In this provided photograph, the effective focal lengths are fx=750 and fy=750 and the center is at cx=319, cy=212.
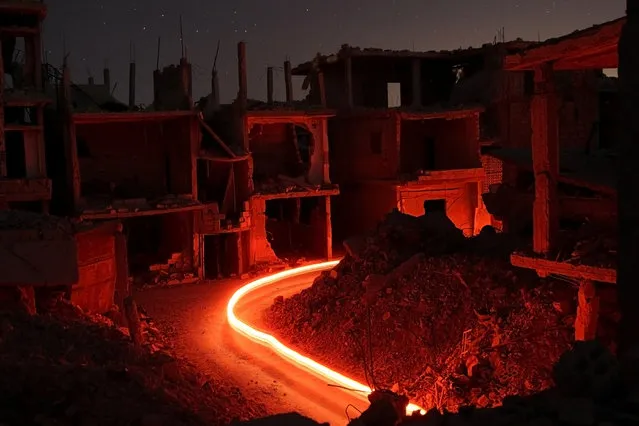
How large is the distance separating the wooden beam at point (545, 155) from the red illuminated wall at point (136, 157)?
49.3 feet

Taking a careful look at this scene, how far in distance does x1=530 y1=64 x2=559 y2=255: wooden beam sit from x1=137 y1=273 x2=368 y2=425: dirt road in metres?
4.38

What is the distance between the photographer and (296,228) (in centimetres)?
3028

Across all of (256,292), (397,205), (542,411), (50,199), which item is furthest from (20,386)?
(397,205)

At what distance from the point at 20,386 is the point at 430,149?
85.0 ft

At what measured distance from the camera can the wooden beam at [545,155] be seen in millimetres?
12695

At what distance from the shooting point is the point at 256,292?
22547 millimetres

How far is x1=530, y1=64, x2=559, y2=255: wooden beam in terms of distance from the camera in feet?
41.7

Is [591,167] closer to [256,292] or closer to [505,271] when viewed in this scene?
[505,271]

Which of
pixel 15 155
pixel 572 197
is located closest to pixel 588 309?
pixel 572 197

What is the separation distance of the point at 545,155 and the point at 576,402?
813 centimetres

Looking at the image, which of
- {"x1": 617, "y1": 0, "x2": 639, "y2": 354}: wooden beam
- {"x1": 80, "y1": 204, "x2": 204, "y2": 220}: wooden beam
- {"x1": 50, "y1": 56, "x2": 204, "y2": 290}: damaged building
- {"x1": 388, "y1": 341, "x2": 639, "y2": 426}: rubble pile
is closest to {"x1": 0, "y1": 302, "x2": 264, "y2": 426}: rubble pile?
{"x1": 388, "y1": 341, "x2": 639, "y2": 426}: rubble pile

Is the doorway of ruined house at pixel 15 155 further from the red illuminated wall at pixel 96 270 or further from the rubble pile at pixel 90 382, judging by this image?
the rubble pile at pixel 90 382

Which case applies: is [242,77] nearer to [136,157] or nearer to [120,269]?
[136,157]

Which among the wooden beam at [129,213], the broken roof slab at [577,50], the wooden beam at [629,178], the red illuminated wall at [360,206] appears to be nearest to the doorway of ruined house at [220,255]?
the wooden beam at [129,213]
